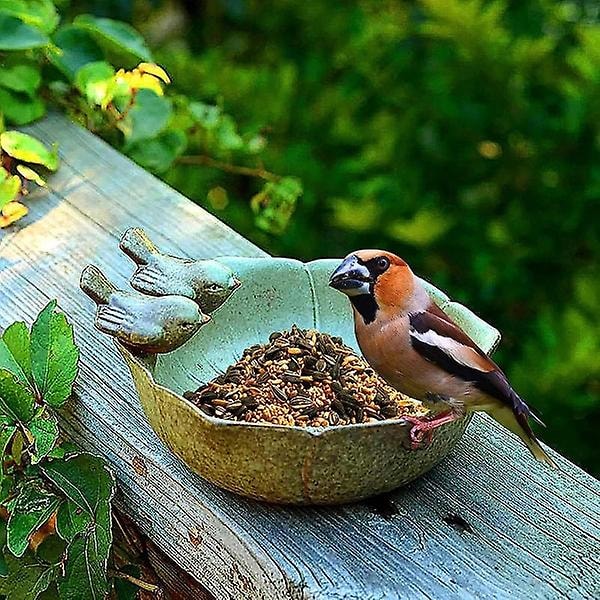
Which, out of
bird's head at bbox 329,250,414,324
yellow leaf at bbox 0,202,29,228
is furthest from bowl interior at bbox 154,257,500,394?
yellow leaf at bbox 0,202,29,228

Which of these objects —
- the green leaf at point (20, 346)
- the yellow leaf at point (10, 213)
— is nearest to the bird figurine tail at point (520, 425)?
the green leaf at point (20, 346)

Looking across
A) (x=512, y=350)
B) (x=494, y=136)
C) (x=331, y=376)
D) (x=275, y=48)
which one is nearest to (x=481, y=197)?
(x=494, y=136)

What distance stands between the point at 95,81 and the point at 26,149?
28 centimetres

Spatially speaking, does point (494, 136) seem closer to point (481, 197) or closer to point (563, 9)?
point (481, 197)

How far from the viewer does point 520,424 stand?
121 centimetres

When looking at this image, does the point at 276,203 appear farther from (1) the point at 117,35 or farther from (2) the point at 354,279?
(2) the point at 354,279

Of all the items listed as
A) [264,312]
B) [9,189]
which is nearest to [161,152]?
[9,189]

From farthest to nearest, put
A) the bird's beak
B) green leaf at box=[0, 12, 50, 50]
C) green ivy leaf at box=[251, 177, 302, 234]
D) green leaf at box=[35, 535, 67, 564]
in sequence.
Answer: green ivy leaf at box=[251, 177, 302, 234] < green leaf at box=[0, 12, 50, 50] < green leaf at box=[35, 535, 67, 564] < the bird's beak

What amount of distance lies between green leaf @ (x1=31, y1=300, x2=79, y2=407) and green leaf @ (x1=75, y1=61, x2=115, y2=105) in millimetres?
846

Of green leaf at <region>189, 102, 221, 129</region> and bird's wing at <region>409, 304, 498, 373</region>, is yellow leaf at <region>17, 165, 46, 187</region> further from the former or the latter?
bird's wing at <region>409, 304, 498, 373</region>

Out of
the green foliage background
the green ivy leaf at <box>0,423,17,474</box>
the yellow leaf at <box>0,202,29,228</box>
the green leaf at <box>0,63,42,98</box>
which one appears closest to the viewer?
the green ivy leaf at <box>0,423,17,474</box>

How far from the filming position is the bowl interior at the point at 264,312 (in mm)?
1479

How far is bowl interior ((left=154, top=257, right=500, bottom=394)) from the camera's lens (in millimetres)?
1479

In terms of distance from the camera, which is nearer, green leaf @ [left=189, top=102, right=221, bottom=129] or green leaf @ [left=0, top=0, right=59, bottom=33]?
green leaf @ [left=0, top=0, right=59, bottom=33]
